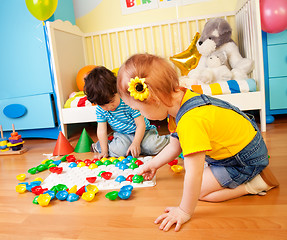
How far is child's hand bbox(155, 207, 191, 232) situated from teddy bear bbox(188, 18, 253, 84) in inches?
45.1

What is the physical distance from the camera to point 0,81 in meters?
2.06

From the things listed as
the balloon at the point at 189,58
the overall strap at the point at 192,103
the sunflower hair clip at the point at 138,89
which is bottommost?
the overall strap at the point at 192,103

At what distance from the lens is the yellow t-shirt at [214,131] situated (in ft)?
2.12

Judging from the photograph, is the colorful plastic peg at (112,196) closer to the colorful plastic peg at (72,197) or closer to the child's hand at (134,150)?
the colorful plastic peg at (72,197)

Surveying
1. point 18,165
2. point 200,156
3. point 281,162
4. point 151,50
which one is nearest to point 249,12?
point 151,50

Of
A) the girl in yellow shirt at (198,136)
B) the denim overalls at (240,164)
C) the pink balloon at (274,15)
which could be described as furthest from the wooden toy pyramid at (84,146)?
the pink balloon at (274,15)

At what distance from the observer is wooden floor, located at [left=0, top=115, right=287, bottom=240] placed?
65 centimetres

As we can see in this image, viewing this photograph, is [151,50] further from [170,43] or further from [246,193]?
[246,193]

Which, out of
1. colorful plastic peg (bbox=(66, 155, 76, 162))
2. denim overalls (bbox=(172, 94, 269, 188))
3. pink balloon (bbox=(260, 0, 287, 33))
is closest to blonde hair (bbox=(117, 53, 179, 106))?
denim overalls (bbox=(172, 94, 269, 188))

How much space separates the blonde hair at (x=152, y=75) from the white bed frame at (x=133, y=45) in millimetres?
1003

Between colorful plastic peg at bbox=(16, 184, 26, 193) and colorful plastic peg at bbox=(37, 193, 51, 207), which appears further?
colorful plastic peg at bbox=(16, 184, 26, 193)

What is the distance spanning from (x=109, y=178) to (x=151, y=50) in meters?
1.55

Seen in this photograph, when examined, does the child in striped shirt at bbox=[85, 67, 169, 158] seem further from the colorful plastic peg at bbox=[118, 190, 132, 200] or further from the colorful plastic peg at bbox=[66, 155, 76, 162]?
the colorful plastic peg at bbox=[118, 190, 132, 200]

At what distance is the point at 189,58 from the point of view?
2.05 metres
